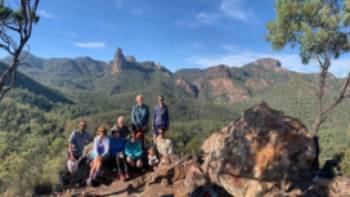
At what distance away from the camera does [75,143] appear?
28.1ft

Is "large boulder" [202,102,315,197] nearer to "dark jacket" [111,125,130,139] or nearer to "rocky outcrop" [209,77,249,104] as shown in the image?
"dark jacket" [111,125,130,139]

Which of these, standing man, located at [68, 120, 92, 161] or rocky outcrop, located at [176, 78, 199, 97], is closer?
standing man, located at [68, 120, 92, 161]

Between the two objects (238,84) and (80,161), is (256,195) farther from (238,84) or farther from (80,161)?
(238,84)

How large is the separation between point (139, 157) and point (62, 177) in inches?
82.2

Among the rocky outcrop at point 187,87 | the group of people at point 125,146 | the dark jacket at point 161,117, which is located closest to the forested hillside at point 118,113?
the rocky outcrop at point 187,87

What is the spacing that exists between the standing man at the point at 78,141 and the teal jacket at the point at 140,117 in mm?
1328

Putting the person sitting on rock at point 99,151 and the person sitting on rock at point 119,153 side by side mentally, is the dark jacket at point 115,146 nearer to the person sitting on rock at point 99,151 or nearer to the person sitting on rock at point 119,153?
the person sitting on rock at point 119,153

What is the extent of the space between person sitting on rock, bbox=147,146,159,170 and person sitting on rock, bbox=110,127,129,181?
0.76 m

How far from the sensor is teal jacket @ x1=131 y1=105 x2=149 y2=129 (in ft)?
29.8

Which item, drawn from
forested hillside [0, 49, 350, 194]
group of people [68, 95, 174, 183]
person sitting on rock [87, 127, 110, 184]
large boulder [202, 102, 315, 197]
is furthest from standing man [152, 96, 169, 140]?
forested hillside [0, 49, 350, 194]

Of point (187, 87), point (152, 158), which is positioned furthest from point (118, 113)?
point (187, 87)

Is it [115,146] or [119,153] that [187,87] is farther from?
[119,153]

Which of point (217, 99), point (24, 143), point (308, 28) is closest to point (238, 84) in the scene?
point (217, 99)

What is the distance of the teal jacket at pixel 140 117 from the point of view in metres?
9.08
